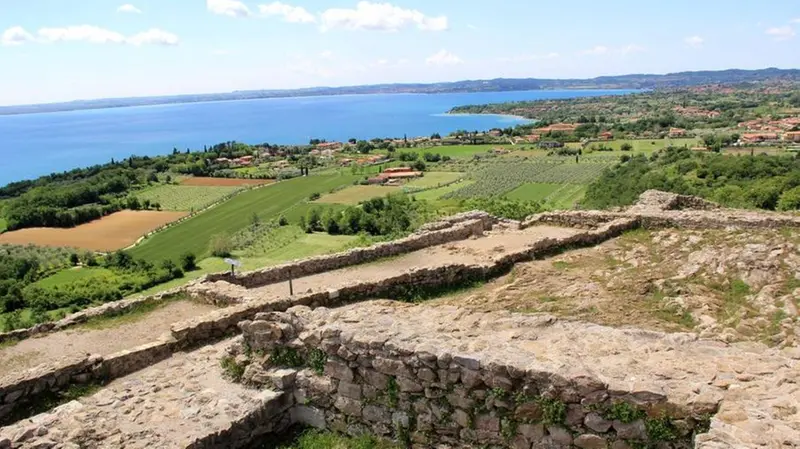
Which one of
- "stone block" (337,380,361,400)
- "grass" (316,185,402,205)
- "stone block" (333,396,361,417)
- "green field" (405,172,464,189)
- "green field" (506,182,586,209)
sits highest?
"stone block" (337,380,361,400)

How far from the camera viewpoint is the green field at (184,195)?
8794cm

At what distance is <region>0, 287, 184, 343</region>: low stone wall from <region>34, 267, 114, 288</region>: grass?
44127 mm

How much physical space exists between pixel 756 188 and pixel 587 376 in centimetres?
3314

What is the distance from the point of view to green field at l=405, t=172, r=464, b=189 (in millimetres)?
91000

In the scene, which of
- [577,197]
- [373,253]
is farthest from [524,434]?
[577,197]

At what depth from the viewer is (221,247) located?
191 feet

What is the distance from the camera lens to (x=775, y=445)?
17.3 feet

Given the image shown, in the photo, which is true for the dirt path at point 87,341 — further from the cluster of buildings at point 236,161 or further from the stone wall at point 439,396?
the cluster of buildings at point 236,161

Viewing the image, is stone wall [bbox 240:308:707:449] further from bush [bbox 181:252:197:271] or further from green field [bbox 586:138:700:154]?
green field [bbox 586:138:700:154]

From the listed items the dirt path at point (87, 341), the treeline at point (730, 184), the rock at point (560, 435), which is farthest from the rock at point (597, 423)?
the treeline at point (730, 184)

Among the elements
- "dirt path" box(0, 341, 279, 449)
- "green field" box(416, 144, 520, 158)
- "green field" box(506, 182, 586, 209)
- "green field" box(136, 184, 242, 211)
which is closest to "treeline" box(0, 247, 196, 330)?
"green field" box(136, 184, 242, 211)

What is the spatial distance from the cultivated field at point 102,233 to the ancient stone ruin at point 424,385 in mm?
61700

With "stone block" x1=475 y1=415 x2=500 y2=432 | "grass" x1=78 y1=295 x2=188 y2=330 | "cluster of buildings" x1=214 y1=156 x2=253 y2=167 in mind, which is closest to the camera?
"stone block" x1=475 y1=415 x2=500 y2=432

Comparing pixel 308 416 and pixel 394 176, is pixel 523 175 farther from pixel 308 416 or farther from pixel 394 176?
pixel 308 416
